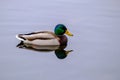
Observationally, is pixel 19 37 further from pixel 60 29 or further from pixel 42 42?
pixel 60 29

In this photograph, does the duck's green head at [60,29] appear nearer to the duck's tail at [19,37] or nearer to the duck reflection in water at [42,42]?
the duck reflection in water at [42,42]

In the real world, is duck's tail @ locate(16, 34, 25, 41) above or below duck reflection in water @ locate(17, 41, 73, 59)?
above

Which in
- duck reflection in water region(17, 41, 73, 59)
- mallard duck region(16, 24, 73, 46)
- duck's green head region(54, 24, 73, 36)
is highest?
duck's green head region(54, 24, 73, 36)

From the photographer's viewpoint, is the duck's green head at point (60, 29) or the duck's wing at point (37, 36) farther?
the duck's green head at point (60, 29)

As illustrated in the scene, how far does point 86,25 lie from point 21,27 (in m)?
0.79

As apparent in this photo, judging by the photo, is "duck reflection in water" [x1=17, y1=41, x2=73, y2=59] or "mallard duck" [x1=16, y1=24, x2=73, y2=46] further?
"mallard duck" [x1=16, y1=24, x2=73, y2=46]

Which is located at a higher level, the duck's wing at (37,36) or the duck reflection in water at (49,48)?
the duck's wing at (37,36)

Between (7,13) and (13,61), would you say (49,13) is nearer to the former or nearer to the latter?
(7,13)

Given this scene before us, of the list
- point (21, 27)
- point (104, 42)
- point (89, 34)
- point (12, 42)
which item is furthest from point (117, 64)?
point (21, 27)

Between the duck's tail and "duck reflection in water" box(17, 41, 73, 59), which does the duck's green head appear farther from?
the duck's tail

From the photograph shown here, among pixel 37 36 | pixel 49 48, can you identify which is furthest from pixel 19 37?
pixel 49 48

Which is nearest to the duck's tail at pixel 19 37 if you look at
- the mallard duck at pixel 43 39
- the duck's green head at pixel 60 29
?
the mallard duck at pixel 43 39

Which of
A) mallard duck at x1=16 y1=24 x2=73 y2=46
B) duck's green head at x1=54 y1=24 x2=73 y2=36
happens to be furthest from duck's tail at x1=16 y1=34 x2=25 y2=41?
duck's green head at x1=54 y1=24 x2=73 y2=36

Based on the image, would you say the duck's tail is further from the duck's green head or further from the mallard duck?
the duck's green head
